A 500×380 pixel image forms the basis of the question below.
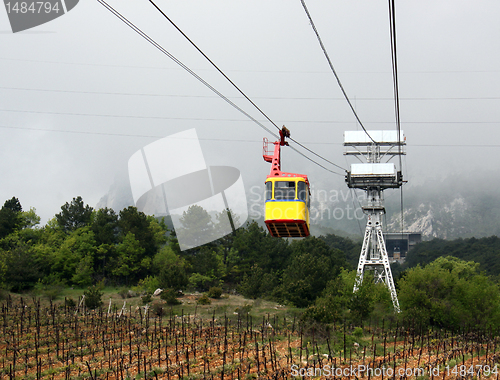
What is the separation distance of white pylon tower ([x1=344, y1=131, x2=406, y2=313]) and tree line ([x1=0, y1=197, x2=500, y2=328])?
303 cm

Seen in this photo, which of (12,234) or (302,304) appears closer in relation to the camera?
(302,304)

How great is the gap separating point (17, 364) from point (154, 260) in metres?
57.9

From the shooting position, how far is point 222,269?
272 feet

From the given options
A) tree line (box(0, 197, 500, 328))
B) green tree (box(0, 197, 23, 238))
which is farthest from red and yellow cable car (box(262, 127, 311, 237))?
green tree (box(0, 197, 23, 238))

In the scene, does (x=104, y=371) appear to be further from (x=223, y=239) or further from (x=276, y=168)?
(x=223, y=239)

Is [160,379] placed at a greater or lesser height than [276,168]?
lesser

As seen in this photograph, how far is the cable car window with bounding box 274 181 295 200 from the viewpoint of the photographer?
2630 cm

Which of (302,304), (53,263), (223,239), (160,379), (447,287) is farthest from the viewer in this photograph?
(223,239)

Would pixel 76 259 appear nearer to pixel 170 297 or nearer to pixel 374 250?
pixel 170 297

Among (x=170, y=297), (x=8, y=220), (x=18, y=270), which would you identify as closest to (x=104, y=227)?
(x=8, y=220)

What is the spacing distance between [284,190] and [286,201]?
649 mm

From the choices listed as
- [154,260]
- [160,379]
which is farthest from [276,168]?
[154,260]

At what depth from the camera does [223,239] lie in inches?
3787

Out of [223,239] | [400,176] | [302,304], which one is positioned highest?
[400,176]
